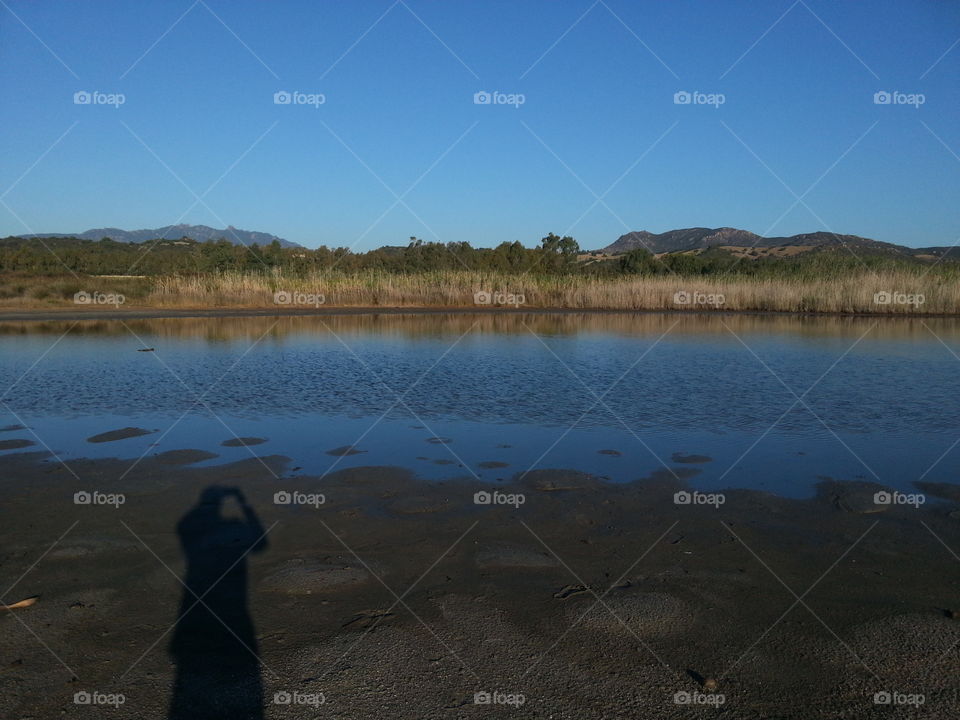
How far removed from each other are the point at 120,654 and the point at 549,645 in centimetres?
229

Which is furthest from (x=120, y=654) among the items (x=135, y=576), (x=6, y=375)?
(x=6, y=375)

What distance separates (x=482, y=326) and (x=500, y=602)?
23788 mm

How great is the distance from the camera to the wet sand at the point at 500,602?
3717 mm

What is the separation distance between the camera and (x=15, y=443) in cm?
920

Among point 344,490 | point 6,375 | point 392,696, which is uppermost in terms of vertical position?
point 6,375

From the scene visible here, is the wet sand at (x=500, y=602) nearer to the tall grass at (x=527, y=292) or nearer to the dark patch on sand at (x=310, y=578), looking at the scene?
the dark patch on sand at (x=310, y=578)

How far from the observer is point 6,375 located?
588 inches

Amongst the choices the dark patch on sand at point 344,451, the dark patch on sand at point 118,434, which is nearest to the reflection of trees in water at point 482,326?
the dark patch on sand at point 118,434

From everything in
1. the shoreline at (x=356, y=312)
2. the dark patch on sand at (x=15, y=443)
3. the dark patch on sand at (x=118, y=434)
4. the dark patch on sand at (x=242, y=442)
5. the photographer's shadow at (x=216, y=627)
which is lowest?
the photographer's shadow at (x=216, y=627)

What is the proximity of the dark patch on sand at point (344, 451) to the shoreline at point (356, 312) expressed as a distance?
26.5 meters

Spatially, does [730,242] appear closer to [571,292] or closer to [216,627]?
[571,292]

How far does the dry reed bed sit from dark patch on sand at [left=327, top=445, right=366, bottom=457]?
30194 mm

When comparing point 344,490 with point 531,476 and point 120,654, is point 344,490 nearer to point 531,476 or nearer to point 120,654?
point 531,476

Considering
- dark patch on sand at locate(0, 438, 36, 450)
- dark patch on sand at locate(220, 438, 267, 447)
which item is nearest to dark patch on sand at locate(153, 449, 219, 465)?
dark patch on sand at locate(220, 438, 267, 447)
